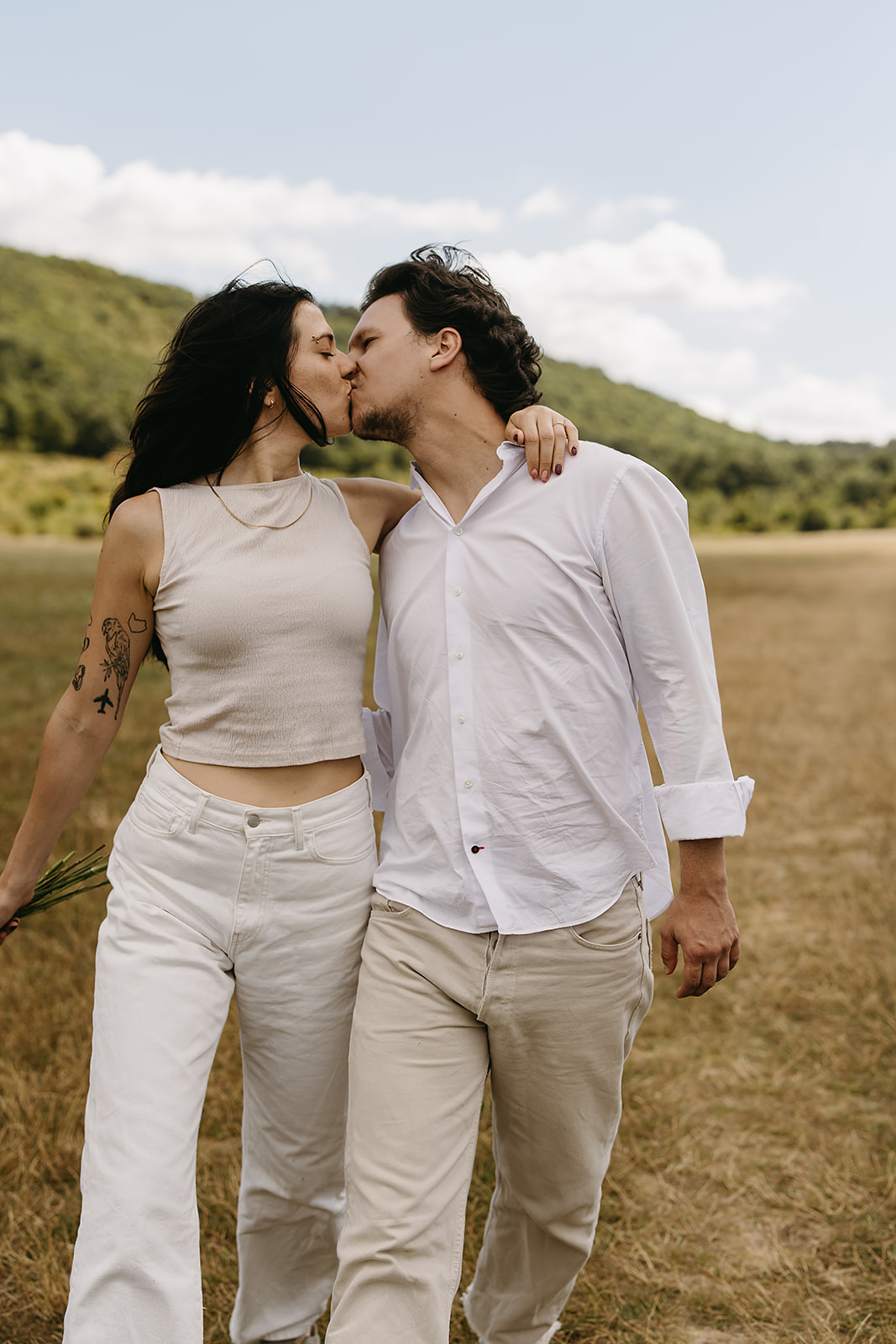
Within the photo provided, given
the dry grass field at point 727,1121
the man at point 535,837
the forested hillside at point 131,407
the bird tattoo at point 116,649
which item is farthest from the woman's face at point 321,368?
the forested hillside at point 131,407

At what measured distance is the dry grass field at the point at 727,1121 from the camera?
9.71 feet

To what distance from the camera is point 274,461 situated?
251cm

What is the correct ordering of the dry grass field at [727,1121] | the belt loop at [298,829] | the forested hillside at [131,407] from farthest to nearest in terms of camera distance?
the forested hillside at [131,407] → the dry grass field at [727,1121] → the belt loop at [298,829]

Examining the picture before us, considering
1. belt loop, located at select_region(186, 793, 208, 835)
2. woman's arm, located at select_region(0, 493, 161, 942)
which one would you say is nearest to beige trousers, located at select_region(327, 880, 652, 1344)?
belt loop, located at select_region(186, 793, 208, 835)

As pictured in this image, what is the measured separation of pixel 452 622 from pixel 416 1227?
1.15m

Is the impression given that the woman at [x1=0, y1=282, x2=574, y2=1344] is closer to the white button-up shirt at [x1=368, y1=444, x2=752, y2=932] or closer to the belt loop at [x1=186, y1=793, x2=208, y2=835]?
the belt loop at [x1=186, y1=793, x2=208, y2=835]

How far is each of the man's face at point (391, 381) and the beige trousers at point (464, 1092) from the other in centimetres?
108

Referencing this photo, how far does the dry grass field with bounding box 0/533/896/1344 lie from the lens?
296 cm

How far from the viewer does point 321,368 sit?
99.3 inches

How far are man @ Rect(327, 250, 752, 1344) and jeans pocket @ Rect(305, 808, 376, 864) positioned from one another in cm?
6

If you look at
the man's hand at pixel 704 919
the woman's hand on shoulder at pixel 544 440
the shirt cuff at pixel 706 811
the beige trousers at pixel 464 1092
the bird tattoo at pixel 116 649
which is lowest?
the beige trousers at pixel 464 1092

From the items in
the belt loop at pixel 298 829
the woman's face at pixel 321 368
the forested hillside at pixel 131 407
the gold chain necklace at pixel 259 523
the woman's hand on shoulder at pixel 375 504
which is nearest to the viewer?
the belt loop at pixel 298 829

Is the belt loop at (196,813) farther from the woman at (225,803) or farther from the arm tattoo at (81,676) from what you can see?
the arm tattoo at (81,676)

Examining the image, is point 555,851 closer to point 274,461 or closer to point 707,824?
point 707,824
